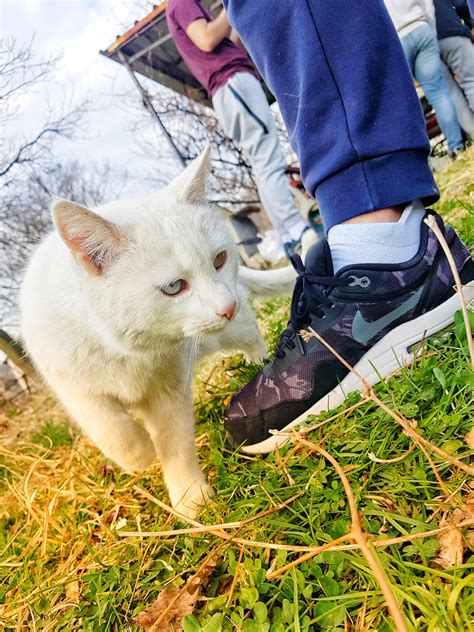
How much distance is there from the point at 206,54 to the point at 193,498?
282cm

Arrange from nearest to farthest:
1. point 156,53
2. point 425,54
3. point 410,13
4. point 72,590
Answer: point 72,590
point 410,13
point 425,54
point 156,53

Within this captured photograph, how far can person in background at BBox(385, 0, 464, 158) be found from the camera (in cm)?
309

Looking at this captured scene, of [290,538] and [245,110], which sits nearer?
[290,538]

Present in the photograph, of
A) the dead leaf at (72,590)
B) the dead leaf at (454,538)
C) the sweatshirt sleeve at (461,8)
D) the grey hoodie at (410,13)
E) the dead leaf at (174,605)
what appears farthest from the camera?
the sweatshirt sleeve at (461,8)

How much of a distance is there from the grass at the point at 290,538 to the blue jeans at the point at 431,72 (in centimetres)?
308

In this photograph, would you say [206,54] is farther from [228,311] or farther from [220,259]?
[228,311]

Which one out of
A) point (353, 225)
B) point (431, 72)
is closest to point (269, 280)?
point (353, 225)

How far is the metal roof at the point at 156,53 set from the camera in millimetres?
5664

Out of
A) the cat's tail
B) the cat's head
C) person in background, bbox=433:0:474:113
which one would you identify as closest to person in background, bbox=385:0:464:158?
person in background, bbox=433:0:474:113

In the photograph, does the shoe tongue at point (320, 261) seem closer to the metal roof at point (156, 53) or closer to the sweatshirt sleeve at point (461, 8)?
the sweatshirt sleeve at point (461, 8)

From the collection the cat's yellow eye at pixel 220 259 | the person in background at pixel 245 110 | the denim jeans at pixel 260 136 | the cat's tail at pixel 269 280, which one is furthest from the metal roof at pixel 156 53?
the cat's yellow eye at pixel 220 259

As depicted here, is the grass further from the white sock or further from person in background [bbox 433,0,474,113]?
person in background [bbox 433,0,474,113]

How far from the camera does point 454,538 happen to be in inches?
21.4

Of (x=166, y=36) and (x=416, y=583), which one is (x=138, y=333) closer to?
(x=416, y=583)
